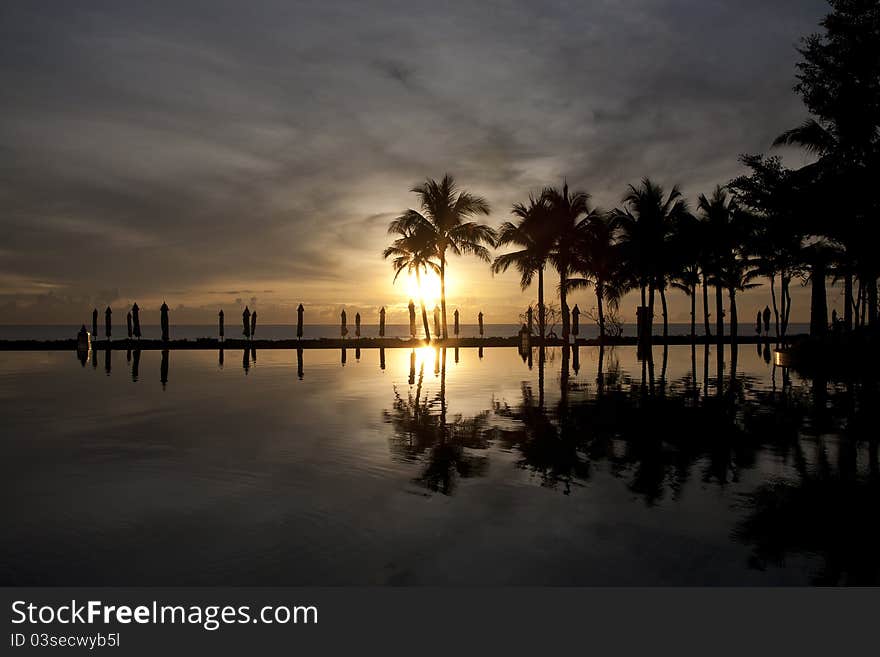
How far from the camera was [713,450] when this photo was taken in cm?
762

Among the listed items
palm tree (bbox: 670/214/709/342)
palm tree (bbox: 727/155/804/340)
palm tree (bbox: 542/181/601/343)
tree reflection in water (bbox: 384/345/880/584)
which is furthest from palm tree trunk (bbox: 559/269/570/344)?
tree reflection in water (bbox: 384/345/880/584)

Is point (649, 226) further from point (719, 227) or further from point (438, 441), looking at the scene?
point (438, 441)

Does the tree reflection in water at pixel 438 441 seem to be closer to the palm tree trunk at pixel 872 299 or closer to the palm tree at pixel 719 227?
the palm tree trunk at pixel 872 299

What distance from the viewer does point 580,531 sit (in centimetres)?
468

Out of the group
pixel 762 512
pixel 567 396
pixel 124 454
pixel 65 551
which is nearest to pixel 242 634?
pixel 65 551

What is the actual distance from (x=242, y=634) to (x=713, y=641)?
270 centimetres

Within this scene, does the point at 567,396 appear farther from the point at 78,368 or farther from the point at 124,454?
the point at 78,368

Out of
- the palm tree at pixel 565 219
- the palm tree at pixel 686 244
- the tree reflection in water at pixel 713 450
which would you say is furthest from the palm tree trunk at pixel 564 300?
the tree reflection in water at pixel 713 450

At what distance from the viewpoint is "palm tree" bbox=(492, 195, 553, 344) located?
36.6 meters

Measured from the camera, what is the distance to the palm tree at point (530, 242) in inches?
1442

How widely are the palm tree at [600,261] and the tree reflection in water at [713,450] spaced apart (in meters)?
23.7

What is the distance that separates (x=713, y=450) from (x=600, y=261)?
107 ft

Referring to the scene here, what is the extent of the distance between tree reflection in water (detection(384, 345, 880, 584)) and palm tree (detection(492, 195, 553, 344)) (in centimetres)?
2331

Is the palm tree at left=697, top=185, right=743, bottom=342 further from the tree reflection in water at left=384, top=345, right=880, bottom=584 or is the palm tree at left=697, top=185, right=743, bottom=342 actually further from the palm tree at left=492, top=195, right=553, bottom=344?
the tree reflection in water at left=384, top=345, right=880, bottom=584
